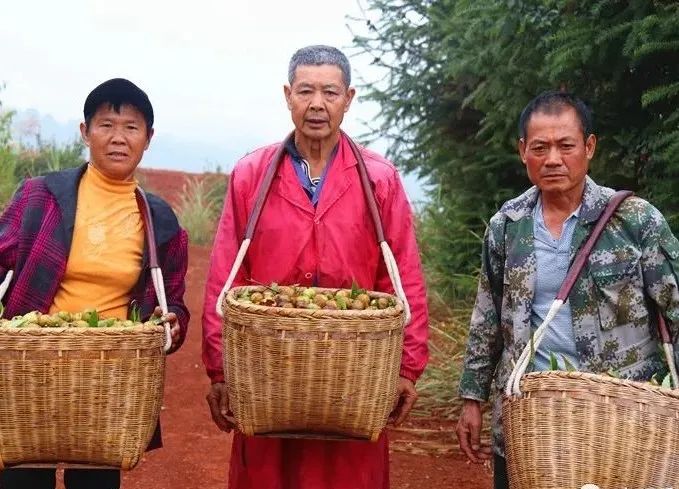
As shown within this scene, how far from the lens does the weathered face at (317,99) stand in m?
3.38

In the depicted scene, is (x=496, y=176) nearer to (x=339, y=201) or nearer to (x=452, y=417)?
(x=452, y=417)

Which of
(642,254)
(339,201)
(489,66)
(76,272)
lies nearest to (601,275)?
(642,254)

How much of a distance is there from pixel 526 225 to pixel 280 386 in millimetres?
1016

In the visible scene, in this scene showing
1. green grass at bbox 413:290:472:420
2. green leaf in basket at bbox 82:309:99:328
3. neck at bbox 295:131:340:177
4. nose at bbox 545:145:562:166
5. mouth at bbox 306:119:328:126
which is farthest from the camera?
green grass at bbox 413:290:472:420

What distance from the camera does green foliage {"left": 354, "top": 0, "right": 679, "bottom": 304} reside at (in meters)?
4.78

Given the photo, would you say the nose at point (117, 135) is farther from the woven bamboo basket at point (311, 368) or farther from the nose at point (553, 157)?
the nose at point (553, 157)

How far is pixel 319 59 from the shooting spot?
3.40 meters

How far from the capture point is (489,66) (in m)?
6.33

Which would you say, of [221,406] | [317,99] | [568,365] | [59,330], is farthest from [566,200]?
[59,330]

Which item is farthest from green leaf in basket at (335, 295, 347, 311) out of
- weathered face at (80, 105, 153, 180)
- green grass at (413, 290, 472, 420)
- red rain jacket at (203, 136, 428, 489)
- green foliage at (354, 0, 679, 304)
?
green grass at (413, 290, 472, 420)

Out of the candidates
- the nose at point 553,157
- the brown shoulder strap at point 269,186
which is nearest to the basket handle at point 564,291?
the nose at point 553,157

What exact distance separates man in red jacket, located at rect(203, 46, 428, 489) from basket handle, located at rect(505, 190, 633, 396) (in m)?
0.65

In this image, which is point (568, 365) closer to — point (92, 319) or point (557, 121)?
point (557, 121)

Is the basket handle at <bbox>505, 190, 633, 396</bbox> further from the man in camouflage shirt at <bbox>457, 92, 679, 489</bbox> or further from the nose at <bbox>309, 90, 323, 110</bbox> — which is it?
the nose at <bbox>309, 90, 323, 110</bbox>
